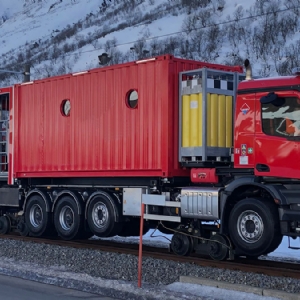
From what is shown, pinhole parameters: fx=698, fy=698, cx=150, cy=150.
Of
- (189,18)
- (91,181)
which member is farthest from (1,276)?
(189,18)

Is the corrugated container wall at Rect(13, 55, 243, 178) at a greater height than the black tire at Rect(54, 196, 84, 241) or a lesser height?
greater

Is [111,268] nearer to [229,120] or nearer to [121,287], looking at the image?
[121,287]

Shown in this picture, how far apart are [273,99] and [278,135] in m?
0.62

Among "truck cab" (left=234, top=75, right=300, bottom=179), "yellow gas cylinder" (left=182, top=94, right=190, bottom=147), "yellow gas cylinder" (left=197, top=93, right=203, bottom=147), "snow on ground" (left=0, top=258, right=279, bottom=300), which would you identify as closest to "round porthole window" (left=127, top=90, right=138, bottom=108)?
"yellow gas cylinder" (left=182, top=94, right=190, bottom=147)

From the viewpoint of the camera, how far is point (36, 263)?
13.0 meters

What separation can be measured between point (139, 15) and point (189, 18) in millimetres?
14439

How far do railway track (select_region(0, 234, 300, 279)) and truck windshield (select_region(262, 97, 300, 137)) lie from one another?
2317mm

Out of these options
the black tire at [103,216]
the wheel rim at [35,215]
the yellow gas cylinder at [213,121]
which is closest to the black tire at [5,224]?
the wheel rim at [35,215]

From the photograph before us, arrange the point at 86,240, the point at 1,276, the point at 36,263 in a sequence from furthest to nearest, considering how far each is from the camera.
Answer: the point at 86,240
the point at 36,263
the point at 1,276

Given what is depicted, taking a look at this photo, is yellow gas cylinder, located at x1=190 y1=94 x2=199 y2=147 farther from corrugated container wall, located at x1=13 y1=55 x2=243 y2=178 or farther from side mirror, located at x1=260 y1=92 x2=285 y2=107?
side mirror, located at x1=260 y1=92 x2=285 y2=107

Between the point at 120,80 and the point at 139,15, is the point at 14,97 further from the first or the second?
the point at 139,15

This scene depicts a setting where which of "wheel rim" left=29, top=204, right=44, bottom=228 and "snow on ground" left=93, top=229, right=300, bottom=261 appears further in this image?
"wheel rim" left=29, top=204, right=44, bottom=228

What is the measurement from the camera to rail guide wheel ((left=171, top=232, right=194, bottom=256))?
1352cm

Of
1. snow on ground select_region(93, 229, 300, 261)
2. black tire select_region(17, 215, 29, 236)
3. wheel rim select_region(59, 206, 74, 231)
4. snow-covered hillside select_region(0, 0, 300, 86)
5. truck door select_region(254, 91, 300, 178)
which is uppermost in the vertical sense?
snow-covered hillside select_region(0, 0, 300, 86)
